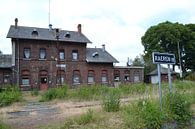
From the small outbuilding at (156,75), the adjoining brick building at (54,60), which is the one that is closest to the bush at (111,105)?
the adjoining brick building at (54,60)

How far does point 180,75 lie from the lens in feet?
210

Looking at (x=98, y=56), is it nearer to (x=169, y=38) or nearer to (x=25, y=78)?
(x=25, y=78)

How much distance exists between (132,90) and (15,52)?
78.2 feet

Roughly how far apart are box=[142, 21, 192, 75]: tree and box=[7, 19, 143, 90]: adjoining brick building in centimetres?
1688

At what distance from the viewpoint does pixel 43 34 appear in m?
46.3

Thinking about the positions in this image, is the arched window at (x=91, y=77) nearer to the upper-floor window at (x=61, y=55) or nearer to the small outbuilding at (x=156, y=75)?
the upper-floor window at (x=61, y=55)

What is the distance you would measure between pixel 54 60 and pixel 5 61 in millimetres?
6722

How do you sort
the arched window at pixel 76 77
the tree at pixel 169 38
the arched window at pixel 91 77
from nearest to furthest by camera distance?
the arched window at pixel 76 77 < the arched window at pixel 91 77 < the tree at pixel 169 38

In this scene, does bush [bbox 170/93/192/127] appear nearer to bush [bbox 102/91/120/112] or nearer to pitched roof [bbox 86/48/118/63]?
bush [bbox 102/91/120/112]

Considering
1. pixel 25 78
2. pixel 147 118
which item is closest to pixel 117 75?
pixel 25 78

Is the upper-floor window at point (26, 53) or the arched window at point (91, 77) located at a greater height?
the upper-floor window at point (26, 53)

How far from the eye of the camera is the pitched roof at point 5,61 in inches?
1708

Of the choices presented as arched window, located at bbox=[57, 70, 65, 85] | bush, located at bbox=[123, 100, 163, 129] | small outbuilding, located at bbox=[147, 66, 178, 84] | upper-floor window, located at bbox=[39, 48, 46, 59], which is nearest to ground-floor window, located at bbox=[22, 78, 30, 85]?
upper-floor window, located at bbox=[39, 48, 46, 59]

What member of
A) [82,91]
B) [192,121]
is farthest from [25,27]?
[192,121]
